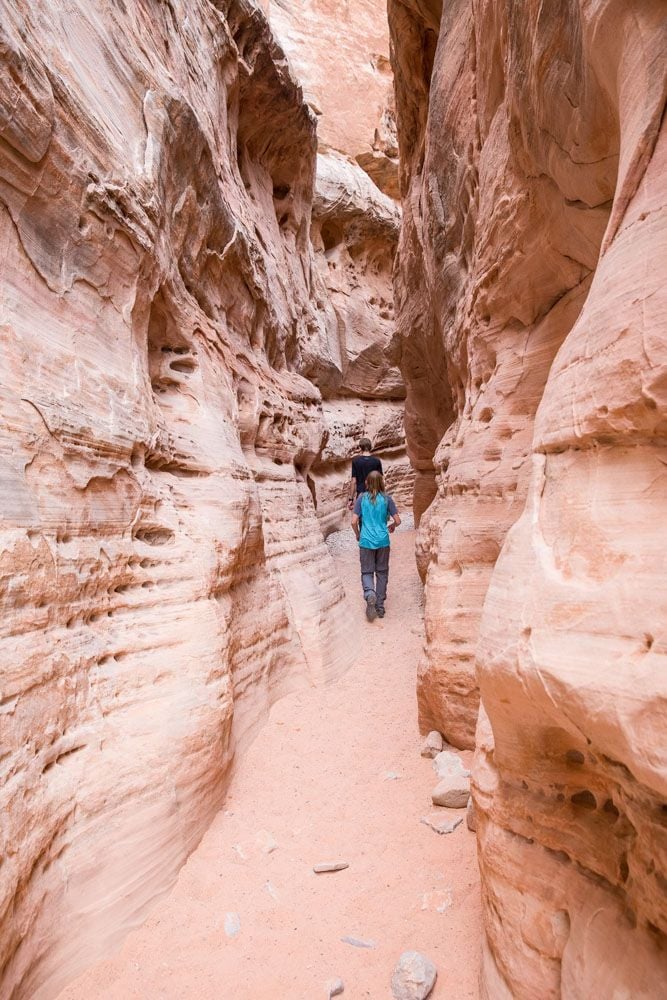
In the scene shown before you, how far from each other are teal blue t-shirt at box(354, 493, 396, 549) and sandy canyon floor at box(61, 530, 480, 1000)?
3.14m

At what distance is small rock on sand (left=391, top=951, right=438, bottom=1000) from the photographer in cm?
192

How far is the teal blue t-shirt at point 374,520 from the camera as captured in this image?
22.9 ft

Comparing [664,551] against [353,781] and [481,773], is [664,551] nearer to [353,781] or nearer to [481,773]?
[481,773]

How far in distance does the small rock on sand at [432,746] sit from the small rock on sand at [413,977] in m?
1.63

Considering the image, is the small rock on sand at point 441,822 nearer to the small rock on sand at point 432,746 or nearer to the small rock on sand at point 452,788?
the small rock on sand at point 452,788

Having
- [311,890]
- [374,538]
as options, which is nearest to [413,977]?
[311,890]

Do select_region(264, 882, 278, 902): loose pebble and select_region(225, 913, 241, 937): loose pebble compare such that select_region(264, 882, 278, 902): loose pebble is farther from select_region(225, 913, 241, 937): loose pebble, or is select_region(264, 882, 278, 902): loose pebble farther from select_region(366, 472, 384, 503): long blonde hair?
select_region(366, 472, 384, 503): long blonde hair

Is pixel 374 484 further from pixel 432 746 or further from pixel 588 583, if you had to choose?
pixel 588 583

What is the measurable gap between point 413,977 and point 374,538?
520cm

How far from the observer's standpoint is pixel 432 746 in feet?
12.0

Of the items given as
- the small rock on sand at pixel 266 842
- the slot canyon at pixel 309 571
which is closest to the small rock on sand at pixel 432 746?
the slot canyon at pixel 309 571

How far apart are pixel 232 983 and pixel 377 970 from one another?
0.58m

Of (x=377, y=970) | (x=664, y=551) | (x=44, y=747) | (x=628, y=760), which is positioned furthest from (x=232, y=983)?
(x=664, y=551)

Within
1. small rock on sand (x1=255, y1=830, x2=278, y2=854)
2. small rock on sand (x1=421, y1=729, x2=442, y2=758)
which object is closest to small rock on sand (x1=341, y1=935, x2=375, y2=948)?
small rock on sand (x1=255, y1=830, x2=278, y2=854)
